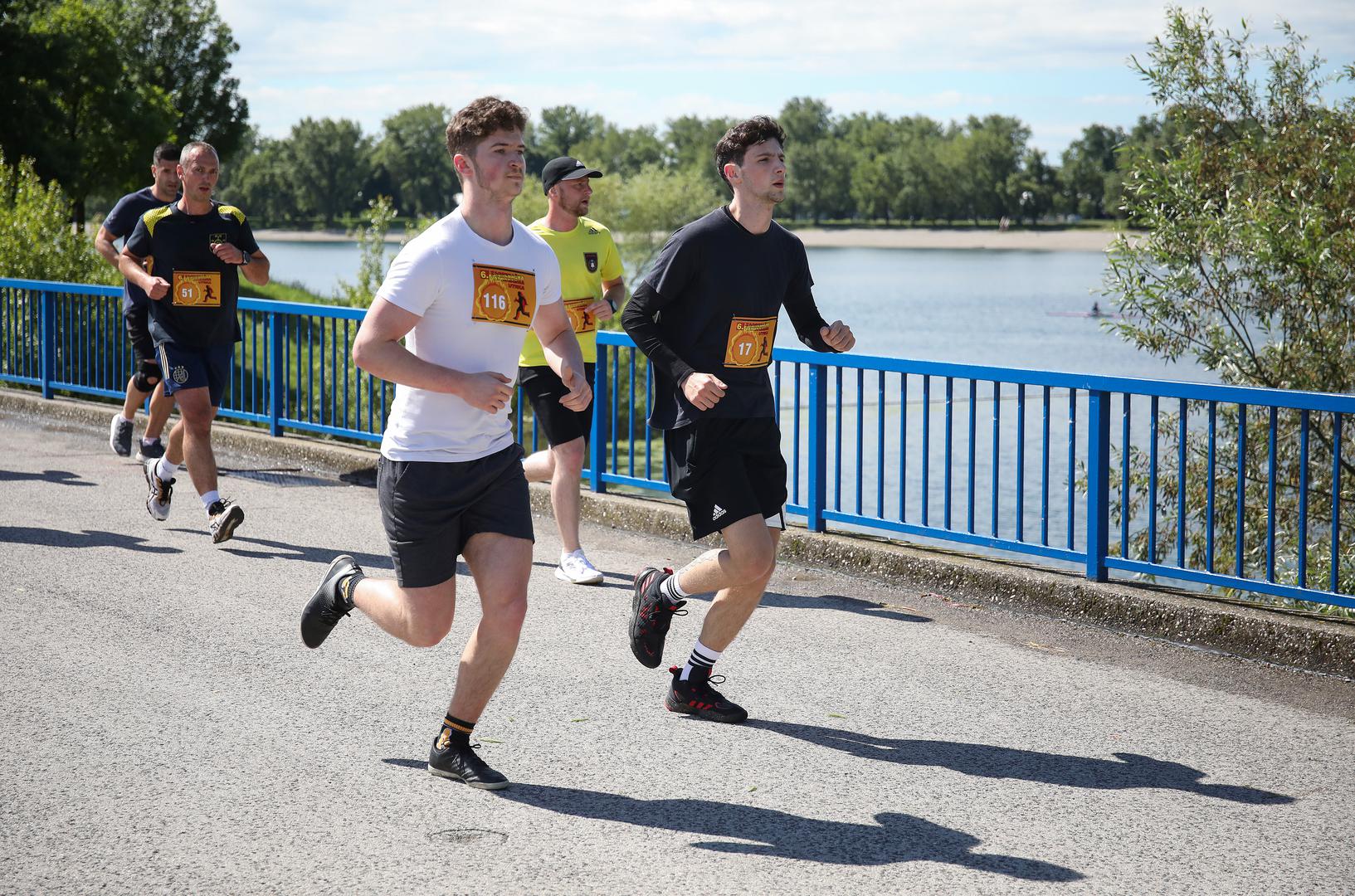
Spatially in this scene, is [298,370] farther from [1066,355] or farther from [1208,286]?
[1066,355]

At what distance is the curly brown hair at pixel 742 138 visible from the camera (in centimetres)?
488

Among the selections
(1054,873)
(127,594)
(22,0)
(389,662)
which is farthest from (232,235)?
(22,0)

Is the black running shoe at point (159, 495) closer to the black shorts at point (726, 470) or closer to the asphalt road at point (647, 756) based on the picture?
the asphalt road at point (647, 756)

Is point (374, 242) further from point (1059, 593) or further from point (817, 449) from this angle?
point (1059, 593)

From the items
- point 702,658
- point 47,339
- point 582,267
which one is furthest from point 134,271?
point 47,339

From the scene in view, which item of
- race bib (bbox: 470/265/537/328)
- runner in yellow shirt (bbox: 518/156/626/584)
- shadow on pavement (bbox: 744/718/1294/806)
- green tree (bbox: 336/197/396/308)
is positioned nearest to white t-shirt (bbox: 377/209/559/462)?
race bib (bbox: 470/265/537/328)

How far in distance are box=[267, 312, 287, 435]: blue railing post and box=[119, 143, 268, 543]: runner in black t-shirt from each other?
129 inches

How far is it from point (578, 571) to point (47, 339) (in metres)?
8.49

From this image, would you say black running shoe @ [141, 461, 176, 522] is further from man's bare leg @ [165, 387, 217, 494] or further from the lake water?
the lake water

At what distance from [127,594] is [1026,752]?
4.10 metres

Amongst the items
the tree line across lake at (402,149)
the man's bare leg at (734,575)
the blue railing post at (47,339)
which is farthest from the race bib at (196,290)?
the tree line across lake at (402,149)

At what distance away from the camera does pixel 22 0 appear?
5712 centimetres

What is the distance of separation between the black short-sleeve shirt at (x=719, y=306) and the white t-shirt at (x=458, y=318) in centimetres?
72

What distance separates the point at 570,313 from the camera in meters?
7.23
